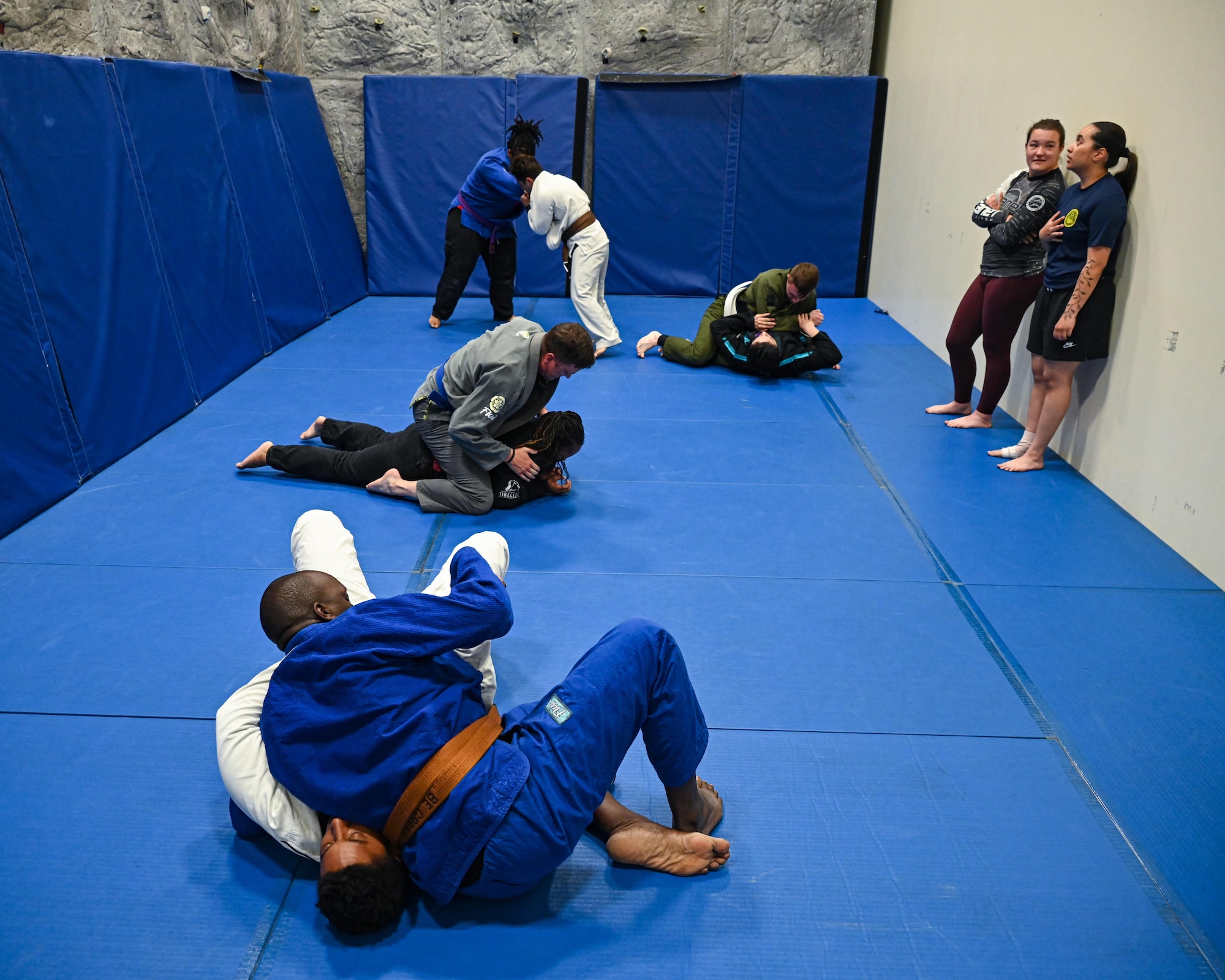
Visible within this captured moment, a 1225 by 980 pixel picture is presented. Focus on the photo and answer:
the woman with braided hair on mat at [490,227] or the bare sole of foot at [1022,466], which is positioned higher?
the woman with braided hair on mat at [490,227]

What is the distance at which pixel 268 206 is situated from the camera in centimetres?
675

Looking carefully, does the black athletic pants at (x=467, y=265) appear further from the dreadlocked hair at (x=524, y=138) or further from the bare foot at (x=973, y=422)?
the bare foot at (x=973, y=422)

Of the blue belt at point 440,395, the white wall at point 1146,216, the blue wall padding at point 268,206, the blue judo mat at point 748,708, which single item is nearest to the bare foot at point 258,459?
the blue judo mat at point 748,708

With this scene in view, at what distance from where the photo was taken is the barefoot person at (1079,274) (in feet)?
13.7

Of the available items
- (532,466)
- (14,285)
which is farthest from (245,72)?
(532,466)

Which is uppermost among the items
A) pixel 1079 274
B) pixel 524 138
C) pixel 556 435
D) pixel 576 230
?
pixel 524 138

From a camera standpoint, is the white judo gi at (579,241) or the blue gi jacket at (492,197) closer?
the white judo gi at (579,241)

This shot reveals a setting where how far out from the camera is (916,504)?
432cm

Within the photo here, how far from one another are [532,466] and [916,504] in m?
1.86

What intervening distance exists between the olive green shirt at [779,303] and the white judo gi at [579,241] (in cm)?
118

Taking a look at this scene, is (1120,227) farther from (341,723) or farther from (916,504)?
(341,723)

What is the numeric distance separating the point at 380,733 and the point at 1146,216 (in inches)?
163

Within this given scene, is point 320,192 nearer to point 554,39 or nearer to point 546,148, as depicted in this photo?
point 546,148

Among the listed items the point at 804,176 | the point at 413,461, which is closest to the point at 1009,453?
the point at 413,461
